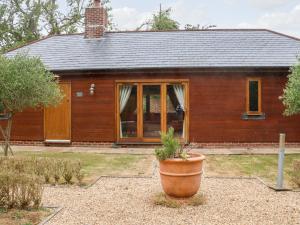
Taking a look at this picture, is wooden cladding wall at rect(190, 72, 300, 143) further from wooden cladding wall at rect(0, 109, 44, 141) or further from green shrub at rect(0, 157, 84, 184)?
green shrub at rect(0, 157, 84, 184)

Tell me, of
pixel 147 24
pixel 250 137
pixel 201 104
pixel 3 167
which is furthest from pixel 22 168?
pixel 147 24

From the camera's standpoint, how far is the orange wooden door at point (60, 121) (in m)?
15.5

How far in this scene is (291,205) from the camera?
22.3ft

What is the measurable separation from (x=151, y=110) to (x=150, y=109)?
0.19ft

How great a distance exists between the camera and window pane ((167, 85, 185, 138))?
1489 cm

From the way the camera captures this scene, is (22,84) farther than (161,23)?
No

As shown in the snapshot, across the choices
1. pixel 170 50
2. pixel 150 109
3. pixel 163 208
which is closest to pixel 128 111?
pixel 150 109

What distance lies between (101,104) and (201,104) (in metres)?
4.00

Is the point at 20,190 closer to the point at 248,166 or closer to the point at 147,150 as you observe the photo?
the point at 248,166

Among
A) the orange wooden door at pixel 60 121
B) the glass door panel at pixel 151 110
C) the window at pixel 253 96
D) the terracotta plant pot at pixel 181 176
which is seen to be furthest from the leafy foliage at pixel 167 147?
the orange wooden door at pixel 60 121

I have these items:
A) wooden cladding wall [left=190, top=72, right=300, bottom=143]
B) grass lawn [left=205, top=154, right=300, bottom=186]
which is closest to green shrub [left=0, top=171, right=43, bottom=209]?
grass lawn [left=205, top=154, right=300, bottom=186]

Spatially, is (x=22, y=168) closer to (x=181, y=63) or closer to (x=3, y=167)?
(x=3, y=167)

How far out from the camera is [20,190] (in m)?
6.32

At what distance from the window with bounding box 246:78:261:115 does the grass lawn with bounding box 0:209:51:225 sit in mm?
10269
